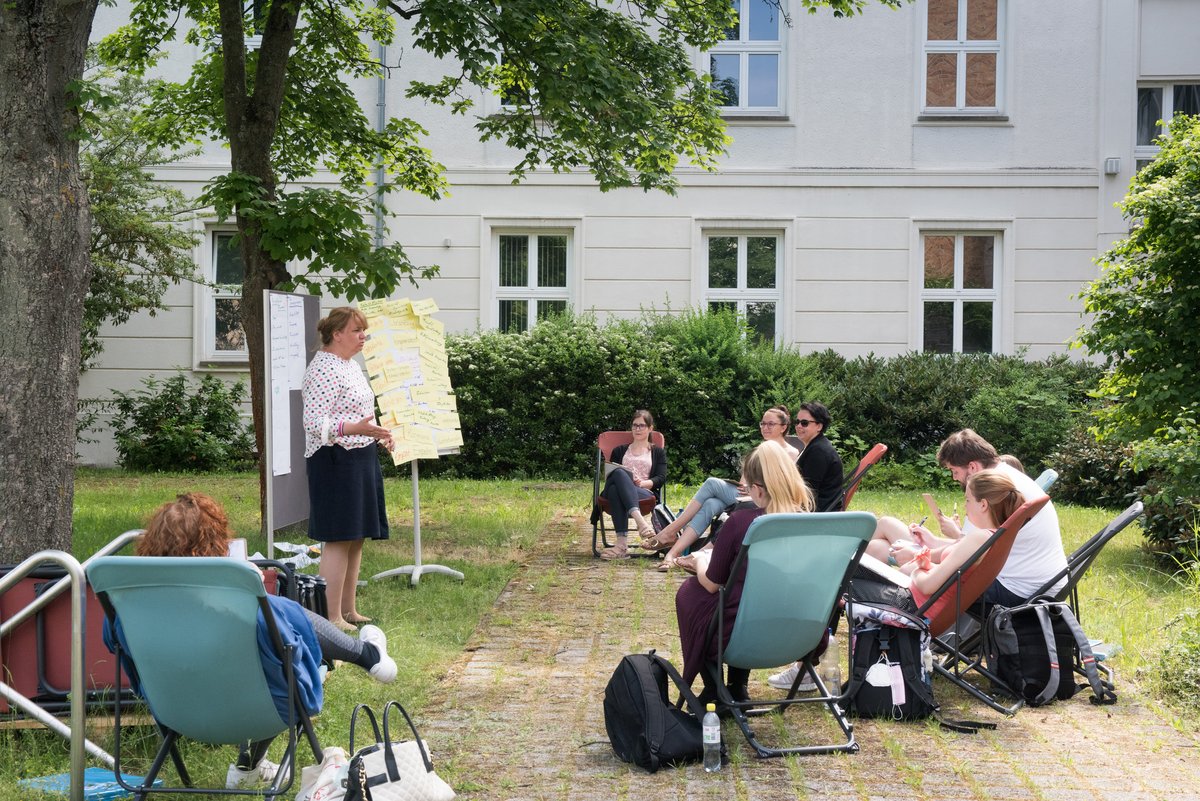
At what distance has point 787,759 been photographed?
4895 mm

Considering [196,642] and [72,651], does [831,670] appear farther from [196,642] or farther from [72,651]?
[72,651]

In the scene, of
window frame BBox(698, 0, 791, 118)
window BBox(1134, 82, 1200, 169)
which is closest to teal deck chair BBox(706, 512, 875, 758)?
window frame BBox(698, 0, 791, 118)

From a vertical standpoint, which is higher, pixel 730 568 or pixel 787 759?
pixel 730 568

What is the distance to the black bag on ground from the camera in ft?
18.0

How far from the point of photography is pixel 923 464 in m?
16.5

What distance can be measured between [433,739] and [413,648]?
1675mm

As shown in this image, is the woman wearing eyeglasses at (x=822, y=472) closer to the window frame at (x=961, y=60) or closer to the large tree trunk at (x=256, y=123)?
the large tree trunk at (x=256, y=123)

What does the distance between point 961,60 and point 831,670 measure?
1454 centimetres

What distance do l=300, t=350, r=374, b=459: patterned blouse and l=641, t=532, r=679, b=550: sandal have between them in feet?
11.2

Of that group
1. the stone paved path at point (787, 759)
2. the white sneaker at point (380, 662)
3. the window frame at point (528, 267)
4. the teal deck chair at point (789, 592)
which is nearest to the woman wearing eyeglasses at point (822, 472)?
the stone paved path at point (787, 759)

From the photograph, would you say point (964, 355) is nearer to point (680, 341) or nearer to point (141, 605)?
point (680, 341)

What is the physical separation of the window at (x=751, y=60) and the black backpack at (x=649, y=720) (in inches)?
578

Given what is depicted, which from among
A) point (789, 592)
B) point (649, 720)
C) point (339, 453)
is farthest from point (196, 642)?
point (339, 453)

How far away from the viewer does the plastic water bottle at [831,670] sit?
591 centimetres
